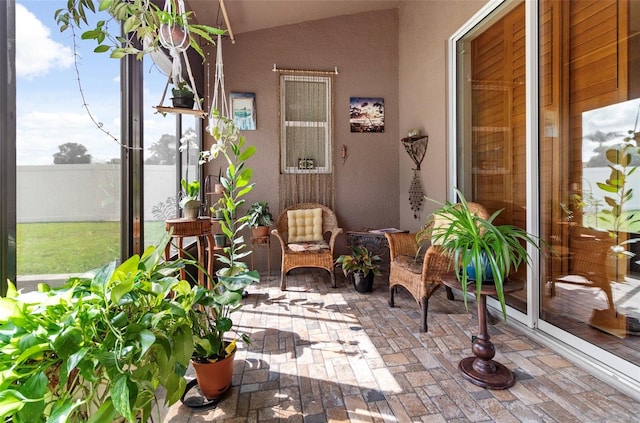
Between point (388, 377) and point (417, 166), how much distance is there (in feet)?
9.19

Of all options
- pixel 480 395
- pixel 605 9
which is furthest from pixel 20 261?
pixel 605 9

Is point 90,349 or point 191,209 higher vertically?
point 191,209

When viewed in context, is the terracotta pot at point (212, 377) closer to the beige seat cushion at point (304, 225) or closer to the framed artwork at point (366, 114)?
the beige seat cushion at point (304, 225)

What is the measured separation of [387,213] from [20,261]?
3.97 meters

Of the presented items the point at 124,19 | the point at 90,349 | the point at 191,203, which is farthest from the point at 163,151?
the point at 90,349

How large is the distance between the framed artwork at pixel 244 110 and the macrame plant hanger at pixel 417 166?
83.9 inches

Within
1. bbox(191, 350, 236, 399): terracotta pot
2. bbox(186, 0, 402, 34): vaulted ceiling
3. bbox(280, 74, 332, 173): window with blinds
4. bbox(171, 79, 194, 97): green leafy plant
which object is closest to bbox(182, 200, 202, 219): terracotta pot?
bbox(171, 79, 194, 97): green leafy plant

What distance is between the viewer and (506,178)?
2.70 meters

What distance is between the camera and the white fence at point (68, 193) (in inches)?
56.6

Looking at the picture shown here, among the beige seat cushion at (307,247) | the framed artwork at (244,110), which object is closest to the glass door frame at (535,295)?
the beige seat cushion at (307,247)

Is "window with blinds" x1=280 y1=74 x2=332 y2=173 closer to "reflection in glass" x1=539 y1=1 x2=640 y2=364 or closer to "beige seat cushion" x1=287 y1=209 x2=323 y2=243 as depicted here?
"beige seat cushion" x1=287 y1=209 x2=323 y2=243

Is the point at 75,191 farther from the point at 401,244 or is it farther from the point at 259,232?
the point at 401,244

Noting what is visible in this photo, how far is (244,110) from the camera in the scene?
4.22 m

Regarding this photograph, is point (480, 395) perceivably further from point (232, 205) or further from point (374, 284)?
point (374, 284)
